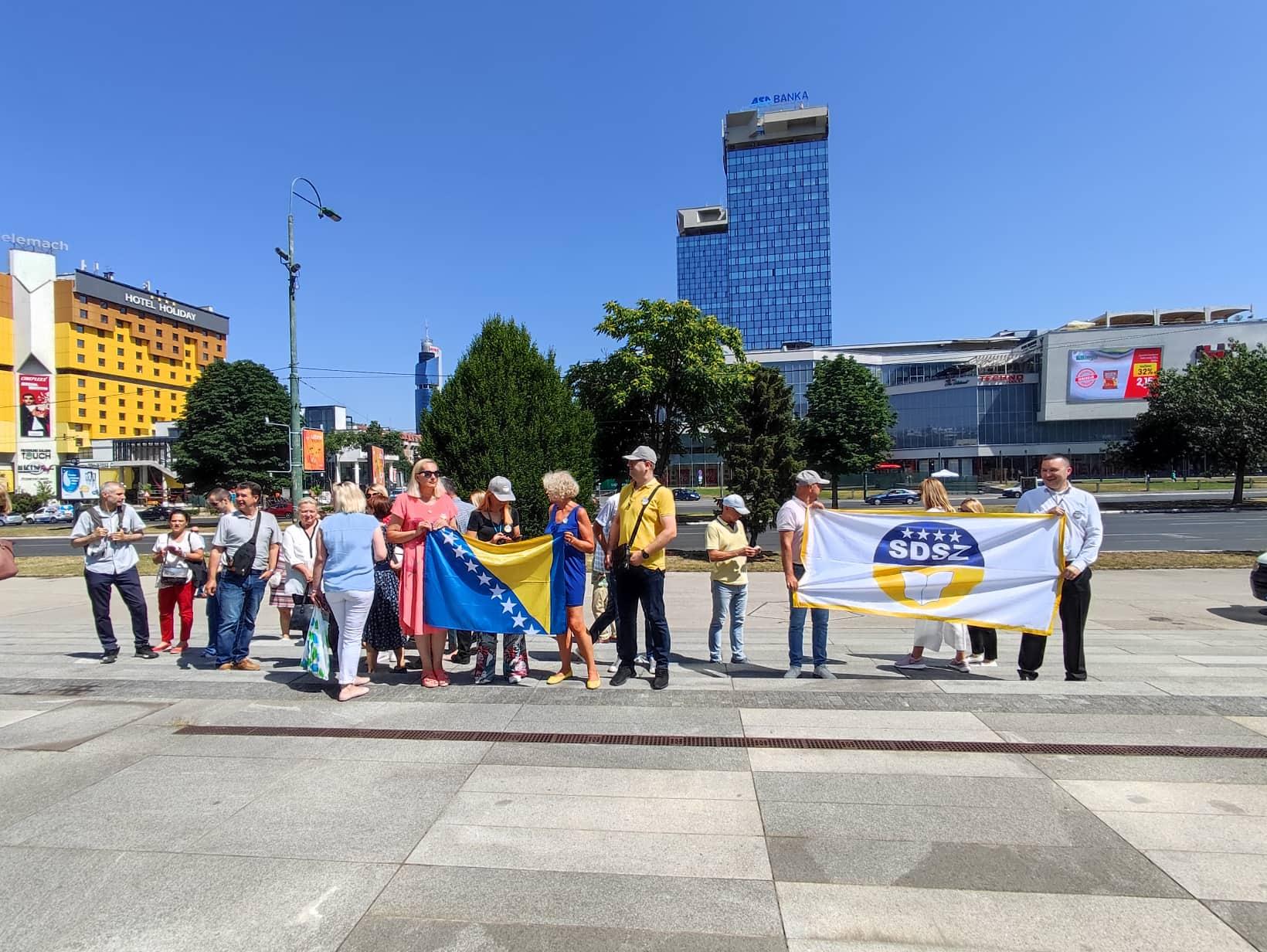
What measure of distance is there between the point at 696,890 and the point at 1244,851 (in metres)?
2.55

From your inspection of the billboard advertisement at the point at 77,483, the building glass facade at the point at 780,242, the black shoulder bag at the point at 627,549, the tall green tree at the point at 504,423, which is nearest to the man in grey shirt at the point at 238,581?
the black shoulder bag at the point at 627,549

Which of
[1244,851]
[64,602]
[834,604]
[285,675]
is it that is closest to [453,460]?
[64,602]

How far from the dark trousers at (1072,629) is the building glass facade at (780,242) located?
160 m

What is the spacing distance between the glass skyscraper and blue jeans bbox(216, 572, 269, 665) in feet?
521

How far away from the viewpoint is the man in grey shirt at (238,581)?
693 centimetres

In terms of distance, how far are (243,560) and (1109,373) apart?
3676 inches

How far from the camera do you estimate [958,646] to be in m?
6.62

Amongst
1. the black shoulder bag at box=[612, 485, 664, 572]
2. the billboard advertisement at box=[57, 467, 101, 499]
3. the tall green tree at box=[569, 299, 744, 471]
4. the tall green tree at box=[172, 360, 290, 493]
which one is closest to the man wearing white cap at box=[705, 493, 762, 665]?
the black shoulder bag at box=[612, 485, 664, 572]

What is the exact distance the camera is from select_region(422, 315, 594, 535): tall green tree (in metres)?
15.7

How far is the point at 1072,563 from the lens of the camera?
6.07 m

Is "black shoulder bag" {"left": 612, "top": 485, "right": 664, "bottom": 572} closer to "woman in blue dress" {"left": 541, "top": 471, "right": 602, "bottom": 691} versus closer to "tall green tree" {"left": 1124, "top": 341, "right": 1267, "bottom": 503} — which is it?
"woman in blue dress" {"left": 541, "top": 471, "right": 602, "bottom": 691}

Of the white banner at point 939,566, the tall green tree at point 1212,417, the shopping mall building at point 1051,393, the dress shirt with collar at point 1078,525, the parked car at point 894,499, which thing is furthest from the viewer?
the shopping mall building at point 1051,393

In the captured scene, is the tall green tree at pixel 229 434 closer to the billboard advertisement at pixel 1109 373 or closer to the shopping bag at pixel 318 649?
the shopping bag at pixel 318 649

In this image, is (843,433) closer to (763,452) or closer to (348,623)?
(763,452)
